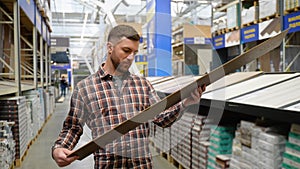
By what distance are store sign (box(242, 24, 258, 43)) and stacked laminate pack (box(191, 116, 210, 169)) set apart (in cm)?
353

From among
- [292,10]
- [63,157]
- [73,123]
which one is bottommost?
[63,157]

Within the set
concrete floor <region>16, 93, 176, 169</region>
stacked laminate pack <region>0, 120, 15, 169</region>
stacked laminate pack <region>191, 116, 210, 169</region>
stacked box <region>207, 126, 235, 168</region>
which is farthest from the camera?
concrete floor <region>16, 93, 176, 169</region>

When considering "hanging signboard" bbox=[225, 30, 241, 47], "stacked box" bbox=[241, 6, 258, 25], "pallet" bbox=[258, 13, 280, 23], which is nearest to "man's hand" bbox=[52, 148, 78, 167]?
"pallet" bbox=[258, 13, 280, 23]

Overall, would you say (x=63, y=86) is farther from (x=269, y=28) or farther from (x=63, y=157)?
(x=63, y=157)

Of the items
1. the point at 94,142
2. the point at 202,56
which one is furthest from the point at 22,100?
the point at 94,142

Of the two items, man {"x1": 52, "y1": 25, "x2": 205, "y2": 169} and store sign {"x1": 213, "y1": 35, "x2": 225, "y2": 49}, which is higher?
store sign {"x1": 213, "y1": 35, "x2": 225, "y2": 49}

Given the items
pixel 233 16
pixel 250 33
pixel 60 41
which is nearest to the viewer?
pixel 250 33

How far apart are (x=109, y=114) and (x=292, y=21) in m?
4.71

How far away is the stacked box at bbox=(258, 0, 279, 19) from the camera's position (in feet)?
19.1

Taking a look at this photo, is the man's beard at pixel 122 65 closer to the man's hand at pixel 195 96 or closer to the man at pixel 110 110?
the man at pixel 110 110

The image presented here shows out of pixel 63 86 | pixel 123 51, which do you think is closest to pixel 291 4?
pixel 123 51

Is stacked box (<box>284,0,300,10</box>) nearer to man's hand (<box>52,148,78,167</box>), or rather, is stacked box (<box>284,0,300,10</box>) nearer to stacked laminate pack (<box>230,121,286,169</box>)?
stacked laminate pack (<box>230,121,286,169</box>)

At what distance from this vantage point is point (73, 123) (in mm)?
1660

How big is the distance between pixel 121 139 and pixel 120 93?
0.77ft
